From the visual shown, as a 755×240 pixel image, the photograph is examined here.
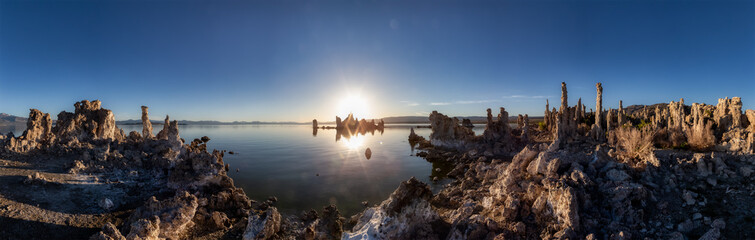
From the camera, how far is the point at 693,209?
33.9 ft

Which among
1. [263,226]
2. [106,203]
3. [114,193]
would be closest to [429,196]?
[263,226]

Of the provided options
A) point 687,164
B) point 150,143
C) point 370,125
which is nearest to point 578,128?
point 687,164

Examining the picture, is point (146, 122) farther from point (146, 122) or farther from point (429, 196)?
point (429, 196)

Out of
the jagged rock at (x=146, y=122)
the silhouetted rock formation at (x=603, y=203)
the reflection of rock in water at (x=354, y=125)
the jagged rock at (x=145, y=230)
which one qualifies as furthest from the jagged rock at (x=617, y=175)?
the reflection of rock in water at (x=354, y=125)

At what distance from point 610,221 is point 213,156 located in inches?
949

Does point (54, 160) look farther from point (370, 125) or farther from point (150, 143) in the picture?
point (370, 125)

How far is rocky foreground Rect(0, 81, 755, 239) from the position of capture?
408 inches

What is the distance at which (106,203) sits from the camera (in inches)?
648

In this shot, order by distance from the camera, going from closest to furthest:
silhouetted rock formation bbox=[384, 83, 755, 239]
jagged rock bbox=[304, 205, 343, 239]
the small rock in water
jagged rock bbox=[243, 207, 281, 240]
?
silhouetted rock formation bbox=[384, 83, 755, 239]
jagged rock bbox=[304, 205, 343, 239]
jagged rock bbox=[243, 207, 281, 240]
the small rock in water

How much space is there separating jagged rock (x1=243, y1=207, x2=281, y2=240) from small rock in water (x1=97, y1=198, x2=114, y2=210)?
8.47 m

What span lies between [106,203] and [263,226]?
9828 millimetres

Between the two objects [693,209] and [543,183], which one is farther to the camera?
[543,183]

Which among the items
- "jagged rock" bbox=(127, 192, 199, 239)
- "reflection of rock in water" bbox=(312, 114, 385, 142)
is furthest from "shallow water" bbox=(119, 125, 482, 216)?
"reflection of rock in water" bbox=(312, 114, 385, 142)

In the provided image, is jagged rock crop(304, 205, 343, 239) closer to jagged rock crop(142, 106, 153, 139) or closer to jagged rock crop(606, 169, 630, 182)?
jagged rock crop(606, 169, 630, 182)
